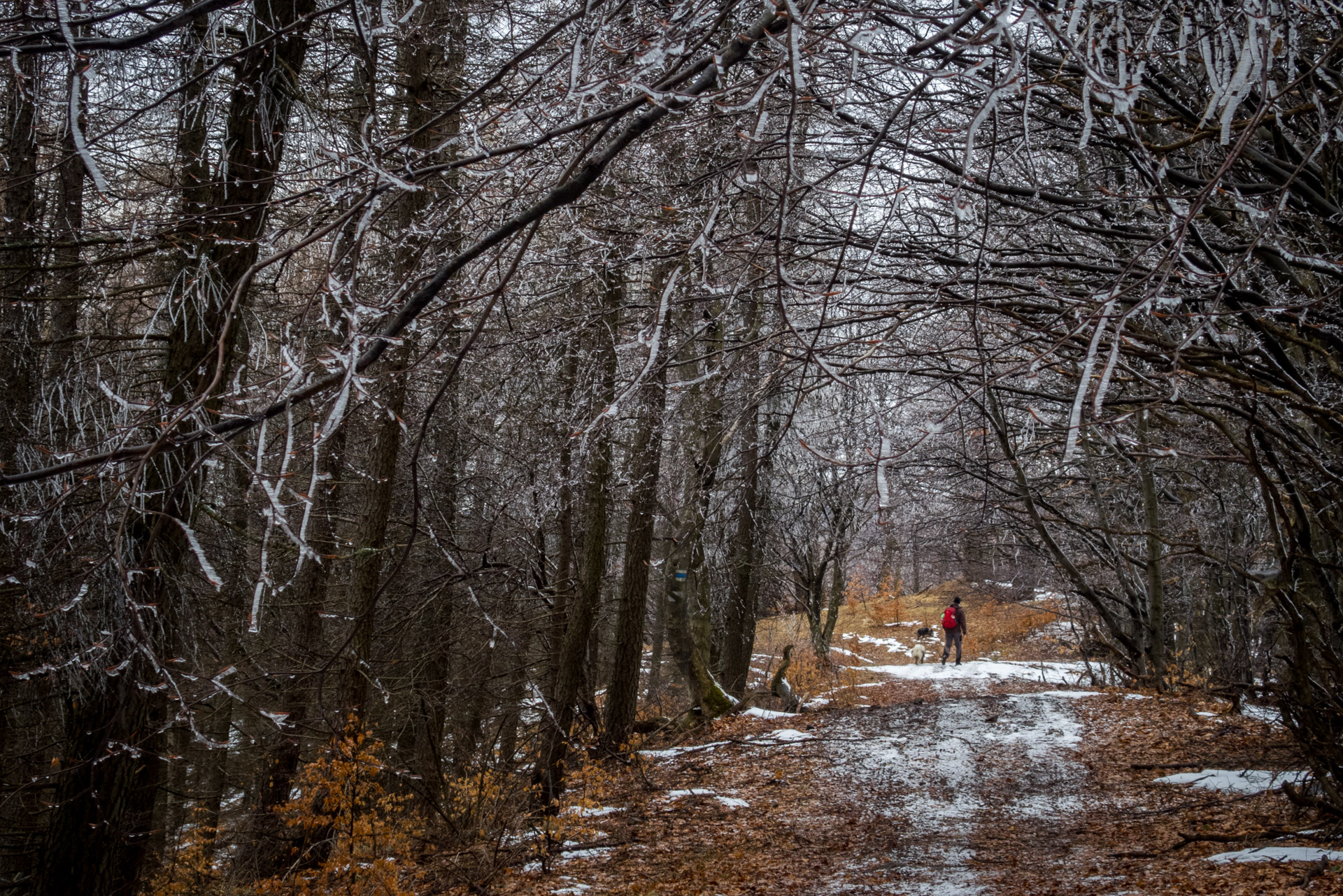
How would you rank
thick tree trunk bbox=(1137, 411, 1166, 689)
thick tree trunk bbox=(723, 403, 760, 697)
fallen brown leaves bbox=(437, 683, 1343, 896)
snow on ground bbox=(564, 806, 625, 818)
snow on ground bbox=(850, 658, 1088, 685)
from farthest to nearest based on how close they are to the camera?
1. snow on ground bbox=(850, 658, 1088, 685)
2. thick tree trunk bbox=(723, 403, 760, 697)
3. thick tree trunk bbox=(1137, 411, 1166, 689)
4. snow on ground bbox=(564, 806, 625, 818)
5. fallen brown leaves bbox=(437, 683, 1343, 896)

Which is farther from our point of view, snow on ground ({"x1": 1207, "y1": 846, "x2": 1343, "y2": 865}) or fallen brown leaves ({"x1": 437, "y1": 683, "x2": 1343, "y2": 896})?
fallen brown leaves ({"x1": 437, "y1": 683, "x2": 1343, "y2": 896})

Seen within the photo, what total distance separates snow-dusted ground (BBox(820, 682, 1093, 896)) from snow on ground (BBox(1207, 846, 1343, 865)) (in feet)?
3.14

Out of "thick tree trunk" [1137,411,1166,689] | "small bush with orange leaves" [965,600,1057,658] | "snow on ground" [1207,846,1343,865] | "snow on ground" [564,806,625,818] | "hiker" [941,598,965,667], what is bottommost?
"small bush with orange leaves" [965,600,1057,658]

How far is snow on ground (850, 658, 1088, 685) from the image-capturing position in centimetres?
1605

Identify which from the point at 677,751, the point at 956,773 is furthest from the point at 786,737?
the point at 956,773

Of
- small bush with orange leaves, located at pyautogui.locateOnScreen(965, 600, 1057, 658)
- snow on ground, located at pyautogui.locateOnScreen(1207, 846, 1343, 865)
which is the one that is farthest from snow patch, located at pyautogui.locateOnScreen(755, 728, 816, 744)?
small bush with orange leaves, located at pyautogui.locateOnScreen(965, 600, 1057, 658)

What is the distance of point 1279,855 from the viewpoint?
4.74 metres

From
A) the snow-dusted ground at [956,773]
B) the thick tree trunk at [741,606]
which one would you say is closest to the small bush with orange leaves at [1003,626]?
the snow-dusted ground at [956,773]

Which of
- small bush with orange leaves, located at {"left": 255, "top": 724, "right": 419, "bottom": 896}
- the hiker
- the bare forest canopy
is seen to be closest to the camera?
the bare forest canopy

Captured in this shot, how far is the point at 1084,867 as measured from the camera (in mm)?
5223

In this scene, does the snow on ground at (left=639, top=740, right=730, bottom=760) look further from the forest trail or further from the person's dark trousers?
the person's dark trousers

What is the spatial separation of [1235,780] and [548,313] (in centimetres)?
666

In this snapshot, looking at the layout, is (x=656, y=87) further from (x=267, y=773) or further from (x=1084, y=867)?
(x=267, y=773)

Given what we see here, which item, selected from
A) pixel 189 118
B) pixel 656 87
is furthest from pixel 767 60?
pixel 189 118
